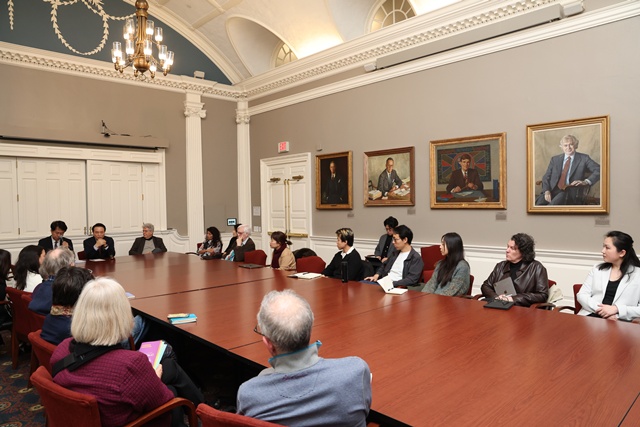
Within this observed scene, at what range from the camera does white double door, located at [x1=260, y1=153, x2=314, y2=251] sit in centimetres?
897

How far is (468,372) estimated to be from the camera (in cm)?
208

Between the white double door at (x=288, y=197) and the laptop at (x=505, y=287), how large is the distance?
5282mm

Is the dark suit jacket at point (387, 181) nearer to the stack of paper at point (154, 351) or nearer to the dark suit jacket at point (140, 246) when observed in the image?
the dark suit jacket at point (140, 246)

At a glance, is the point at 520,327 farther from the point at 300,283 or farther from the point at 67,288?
the point at 67,288

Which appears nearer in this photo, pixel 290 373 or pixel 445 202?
pixel 290 373

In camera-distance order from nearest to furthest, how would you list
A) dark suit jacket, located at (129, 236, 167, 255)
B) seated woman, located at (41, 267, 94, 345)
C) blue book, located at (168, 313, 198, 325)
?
1. seated woman, located at (41, 267, 94, 345)
2. blue book, located at (168, 313, 198, 325)
3. dark suit jacket, located at (129, 236, 167, 255)

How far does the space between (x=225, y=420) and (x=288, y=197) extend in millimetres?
8006

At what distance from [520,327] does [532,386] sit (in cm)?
95

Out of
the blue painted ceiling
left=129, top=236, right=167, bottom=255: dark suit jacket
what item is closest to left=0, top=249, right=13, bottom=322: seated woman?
left=129, top=236, right=167, bottom=255: dark suit jacket

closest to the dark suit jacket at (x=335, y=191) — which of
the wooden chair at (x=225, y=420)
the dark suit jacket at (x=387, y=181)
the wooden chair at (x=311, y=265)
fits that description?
the dark suit jacket at (x=387, y=181)

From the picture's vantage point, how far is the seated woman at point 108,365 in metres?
1.87

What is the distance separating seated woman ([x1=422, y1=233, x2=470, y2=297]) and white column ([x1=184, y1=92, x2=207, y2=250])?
6671 millimetres

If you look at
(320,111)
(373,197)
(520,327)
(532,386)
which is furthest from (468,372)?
(320,111)

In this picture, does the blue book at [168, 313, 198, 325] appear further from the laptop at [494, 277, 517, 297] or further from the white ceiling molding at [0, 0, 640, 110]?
the white ceiling molding at [0, 0, 640, 110]
